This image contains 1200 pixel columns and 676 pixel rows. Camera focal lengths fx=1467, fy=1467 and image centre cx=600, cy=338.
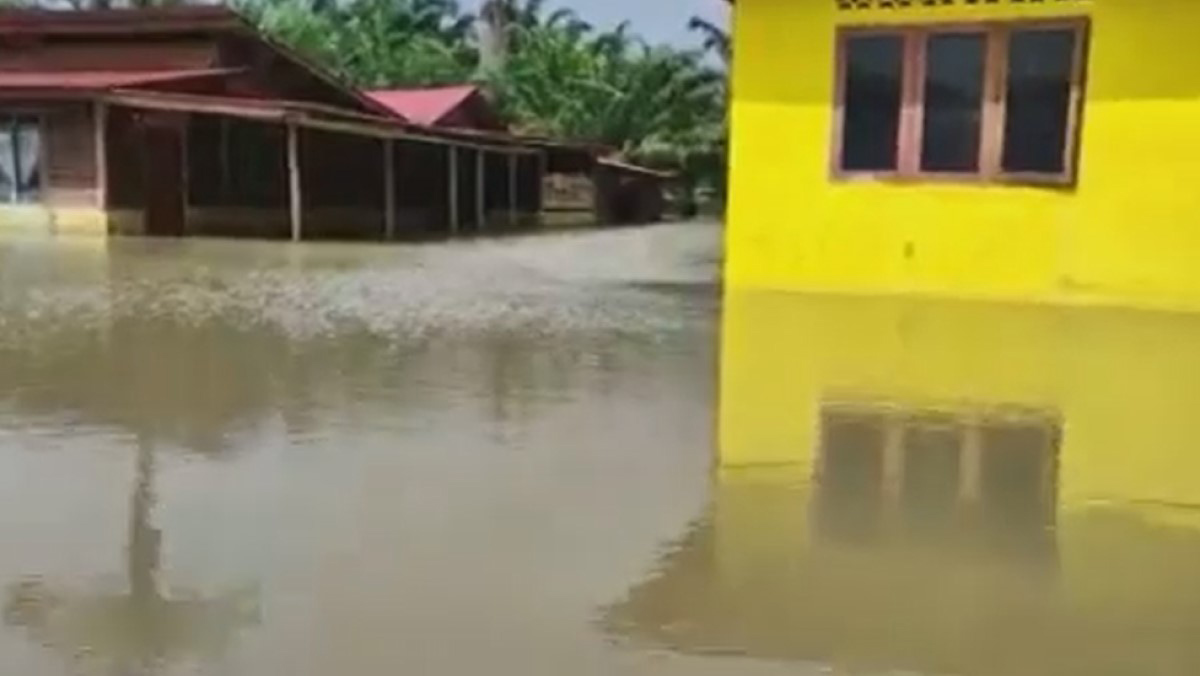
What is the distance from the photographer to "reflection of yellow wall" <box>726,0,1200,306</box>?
11516 millimetres

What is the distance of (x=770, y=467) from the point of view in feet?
19.0

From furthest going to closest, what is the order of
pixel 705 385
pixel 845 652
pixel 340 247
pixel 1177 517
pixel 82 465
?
pixel 340 247, pixel 705 385, pixel 82 465, pixel 1177 517, pixel 845 652

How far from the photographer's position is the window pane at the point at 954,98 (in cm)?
1205

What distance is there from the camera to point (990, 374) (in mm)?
8125

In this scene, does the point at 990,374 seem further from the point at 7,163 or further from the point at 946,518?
the point at 7,163

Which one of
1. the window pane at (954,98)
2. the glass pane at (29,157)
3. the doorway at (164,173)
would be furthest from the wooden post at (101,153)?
the window pane at (954,98)

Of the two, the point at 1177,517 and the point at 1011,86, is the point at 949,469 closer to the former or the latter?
the point at 1177,517

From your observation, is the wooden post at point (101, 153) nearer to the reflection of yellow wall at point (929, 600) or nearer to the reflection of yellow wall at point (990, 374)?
the reflection of yellow wall at point (990, 374)

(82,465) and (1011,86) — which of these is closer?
(82,465)

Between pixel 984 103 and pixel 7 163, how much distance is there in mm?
17076

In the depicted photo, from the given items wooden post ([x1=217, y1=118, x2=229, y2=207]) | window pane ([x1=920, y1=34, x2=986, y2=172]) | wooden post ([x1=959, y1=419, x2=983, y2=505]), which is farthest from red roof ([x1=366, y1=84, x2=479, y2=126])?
wooden post ([x1=959, y1=419, x2=983, y2=505])

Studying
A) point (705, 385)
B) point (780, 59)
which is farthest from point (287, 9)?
point (705, 385)

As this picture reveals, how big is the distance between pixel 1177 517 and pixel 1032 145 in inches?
292

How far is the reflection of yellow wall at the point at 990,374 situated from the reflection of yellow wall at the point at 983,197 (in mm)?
703
